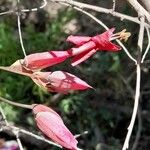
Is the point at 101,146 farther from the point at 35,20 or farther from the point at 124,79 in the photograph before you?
the point at 35,20

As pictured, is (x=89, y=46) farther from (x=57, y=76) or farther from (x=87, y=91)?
(x=87, y=91)

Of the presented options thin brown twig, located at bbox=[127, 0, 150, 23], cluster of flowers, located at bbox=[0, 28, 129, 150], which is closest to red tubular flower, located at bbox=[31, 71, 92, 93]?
cluster of flowers, located at bbox=[0, 28, 129, 150]

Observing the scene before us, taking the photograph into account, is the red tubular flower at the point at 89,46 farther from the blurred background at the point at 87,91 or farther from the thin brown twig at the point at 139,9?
the blurred background at the point at 87,91

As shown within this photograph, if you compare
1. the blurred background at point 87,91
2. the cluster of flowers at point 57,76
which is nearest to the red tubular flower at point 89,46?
the cluster of flowers at point 57,76

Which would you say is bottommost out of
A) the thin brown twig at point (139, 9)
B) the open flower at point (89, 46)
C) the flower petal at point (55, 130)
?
the flower petal at point (55, 130)

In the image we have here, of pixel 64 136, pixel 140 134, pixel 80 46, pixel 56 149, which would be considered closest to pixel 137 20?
pixel 80 46

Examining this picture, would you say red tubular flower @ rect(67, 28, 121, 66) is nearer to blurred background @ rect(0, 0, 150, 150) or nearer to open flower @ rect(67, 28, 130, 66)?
open flower @ rect(67, 28, 130, 66)
